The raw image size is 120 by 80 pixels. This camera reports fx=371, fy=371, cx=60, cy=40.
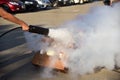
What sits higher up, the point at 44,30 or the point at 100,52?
the point at 44,30

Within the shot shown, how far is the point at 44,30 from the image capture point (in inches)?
256

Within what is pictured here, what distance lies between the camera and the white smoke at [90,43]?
7.71 meters

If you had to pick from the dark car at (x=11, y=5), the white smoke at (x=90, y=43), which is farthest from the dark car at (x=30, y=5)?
the white smoke at (x=90, y=43)

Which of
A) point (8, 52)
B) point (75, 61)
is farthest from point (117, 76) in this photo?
point (8, 52)

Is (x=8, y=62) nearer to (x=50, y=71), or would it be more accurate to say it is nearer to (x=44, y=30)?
(x=50, y=71)

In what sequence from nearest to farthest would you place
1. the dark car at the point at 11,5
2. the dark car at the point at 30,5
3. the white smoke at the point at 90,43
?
the white smoke at the point at 90,43
the dark car at the point at 11,5
the dark car at the point at 30,5

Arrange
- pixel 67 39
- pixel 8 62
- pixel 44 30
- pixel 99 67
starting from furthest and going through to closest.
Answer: pixel 8 62 < pixel 99 67 < pixel 67 39 < pixel 44 30

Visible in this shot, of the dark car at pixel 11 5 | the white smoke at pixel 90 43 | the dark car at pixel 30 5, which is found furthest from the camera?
the dark car at pixel 30 5

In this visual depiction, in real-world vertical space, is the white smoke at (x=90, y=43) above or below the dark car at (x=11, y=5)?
above

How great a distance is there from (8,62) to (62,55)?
7.43 feet

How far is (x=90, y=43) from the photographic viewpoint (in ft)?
25.5

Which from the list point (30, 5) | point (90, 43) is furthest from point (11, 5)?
point (90, 43)

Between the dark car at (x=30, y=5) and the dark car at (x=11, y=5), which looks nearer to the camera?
the dark car at (x=11, y=5)

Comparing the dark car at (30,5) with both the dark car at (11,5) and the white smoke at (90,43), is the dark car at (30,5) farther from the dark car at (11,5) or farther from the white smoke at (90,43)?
the white smoke at (90,43)
